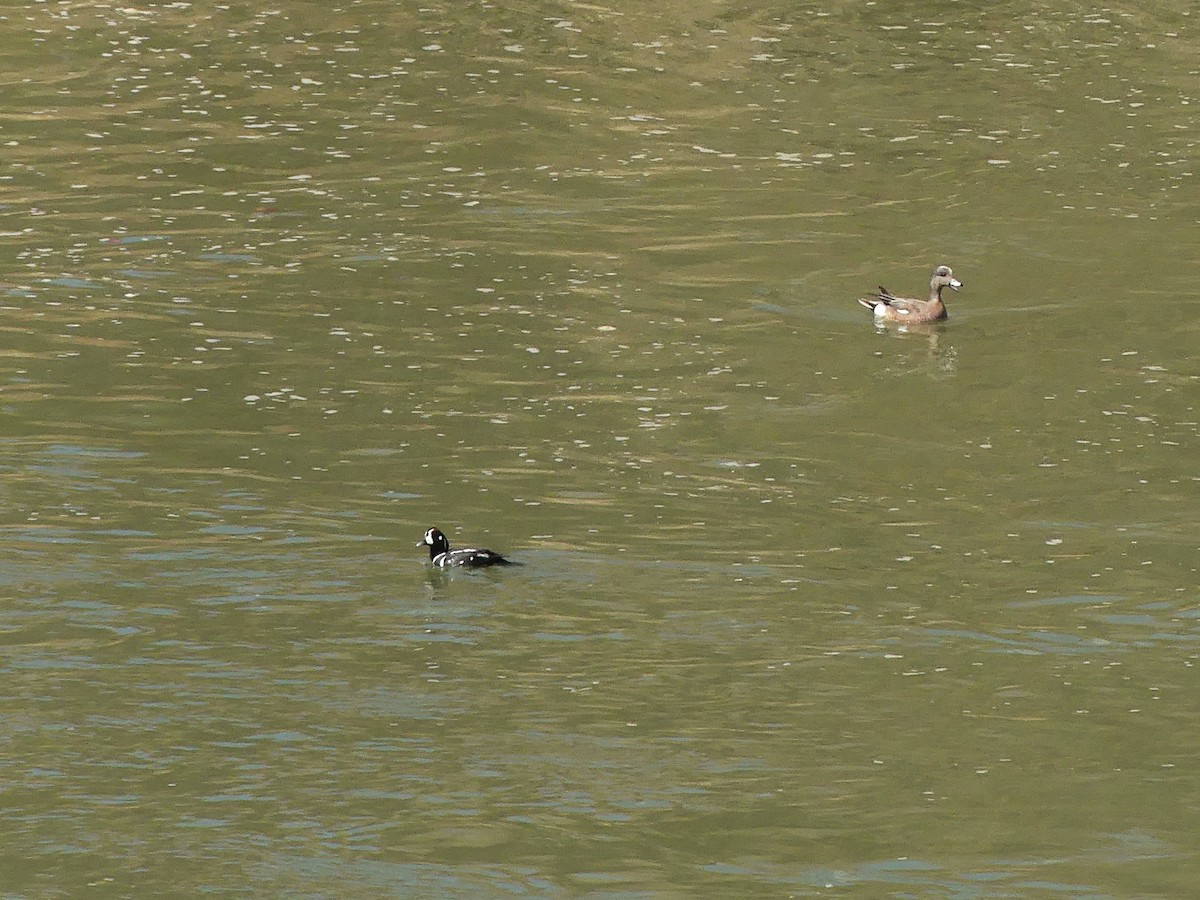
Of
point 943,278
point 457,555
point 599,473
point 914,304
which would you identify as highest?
point 943,278

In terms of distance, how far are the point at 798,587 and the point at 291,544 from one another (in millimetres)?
3406

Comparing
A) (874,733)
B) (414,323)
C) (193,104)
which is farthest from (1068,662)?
(193,104)

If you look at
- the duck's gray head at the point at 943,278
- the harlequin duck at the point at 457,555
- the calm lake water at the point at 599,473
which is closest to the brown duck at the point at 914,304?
the duck's gray head at the point at 943,278

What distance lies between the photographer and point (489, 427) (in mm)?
18234

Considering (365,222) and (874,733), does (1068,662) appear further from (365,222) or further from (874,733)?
(365,222)

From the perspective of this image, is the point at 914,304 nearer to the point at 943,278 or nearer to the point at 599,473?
the point at 943,278

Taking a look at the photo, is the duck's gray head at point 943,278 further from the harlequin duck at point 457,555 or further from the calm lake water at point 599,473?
the harlequin duck at point 457,555

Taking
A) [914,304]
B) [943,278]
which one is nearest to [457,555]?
[914,304]

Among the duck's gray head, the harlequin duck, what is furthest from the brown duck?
the harlequin duck

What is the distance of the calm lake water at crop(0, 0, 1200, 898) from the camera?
11.6 metres

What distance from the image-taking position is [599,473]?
17078mm

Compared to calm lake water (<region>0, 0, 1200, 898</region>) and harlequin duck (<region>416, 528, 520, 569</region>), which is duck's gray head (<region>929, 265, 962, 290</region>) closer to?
calm lake water (<region>0, 0, 1200, 898</region>)

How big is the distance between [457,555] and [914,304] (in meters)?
8.47

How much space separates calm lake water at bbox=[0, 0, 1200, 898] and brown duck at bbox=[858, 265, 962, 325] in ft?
0.61
